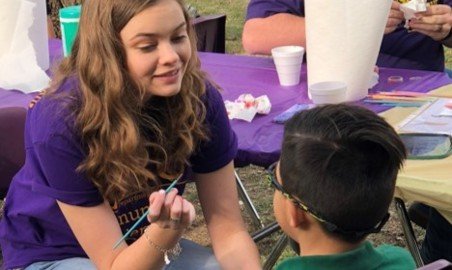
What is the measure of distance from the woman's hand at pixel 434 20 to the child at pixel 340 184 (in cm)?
105

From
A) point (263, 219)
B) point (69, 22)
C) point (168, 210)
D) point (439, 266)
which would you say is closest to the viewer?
point (439, 266)

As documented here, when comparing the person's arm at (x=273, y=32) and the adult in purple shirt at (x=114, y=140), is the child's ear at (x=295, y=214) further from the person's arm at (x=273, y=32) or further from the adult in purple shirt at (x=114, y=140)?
the person's arm at (x=273, y=32)

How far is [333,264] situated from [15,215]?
32.9 inches

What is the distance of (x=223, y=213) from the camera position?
67.3 inches

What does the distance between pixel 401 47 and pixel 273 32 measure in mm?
484

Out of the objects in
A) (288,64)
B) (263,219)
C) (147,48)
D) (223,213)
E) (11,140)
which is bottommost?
(263,219)

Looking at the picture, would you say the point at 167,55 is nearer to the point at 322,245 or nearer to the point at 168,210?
the point at 168,210

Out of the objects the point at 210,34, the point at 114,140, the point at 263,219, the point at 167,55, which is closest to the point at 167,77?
the point at 167,55

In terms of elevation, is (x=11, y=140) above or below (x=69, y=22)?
below

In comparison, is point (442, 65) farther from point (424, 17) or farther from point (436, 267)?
point (436, 267)

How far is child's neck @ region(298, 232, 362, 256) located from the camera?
3.93ft

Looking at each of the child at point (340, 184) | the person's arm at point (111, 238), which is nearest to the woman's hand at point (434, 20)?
the child at point (340, 184)

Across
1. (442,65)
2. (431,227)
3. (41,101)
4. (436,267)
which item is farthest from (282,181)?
(442,65)

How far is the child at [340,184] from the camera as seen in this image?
1.15 m
